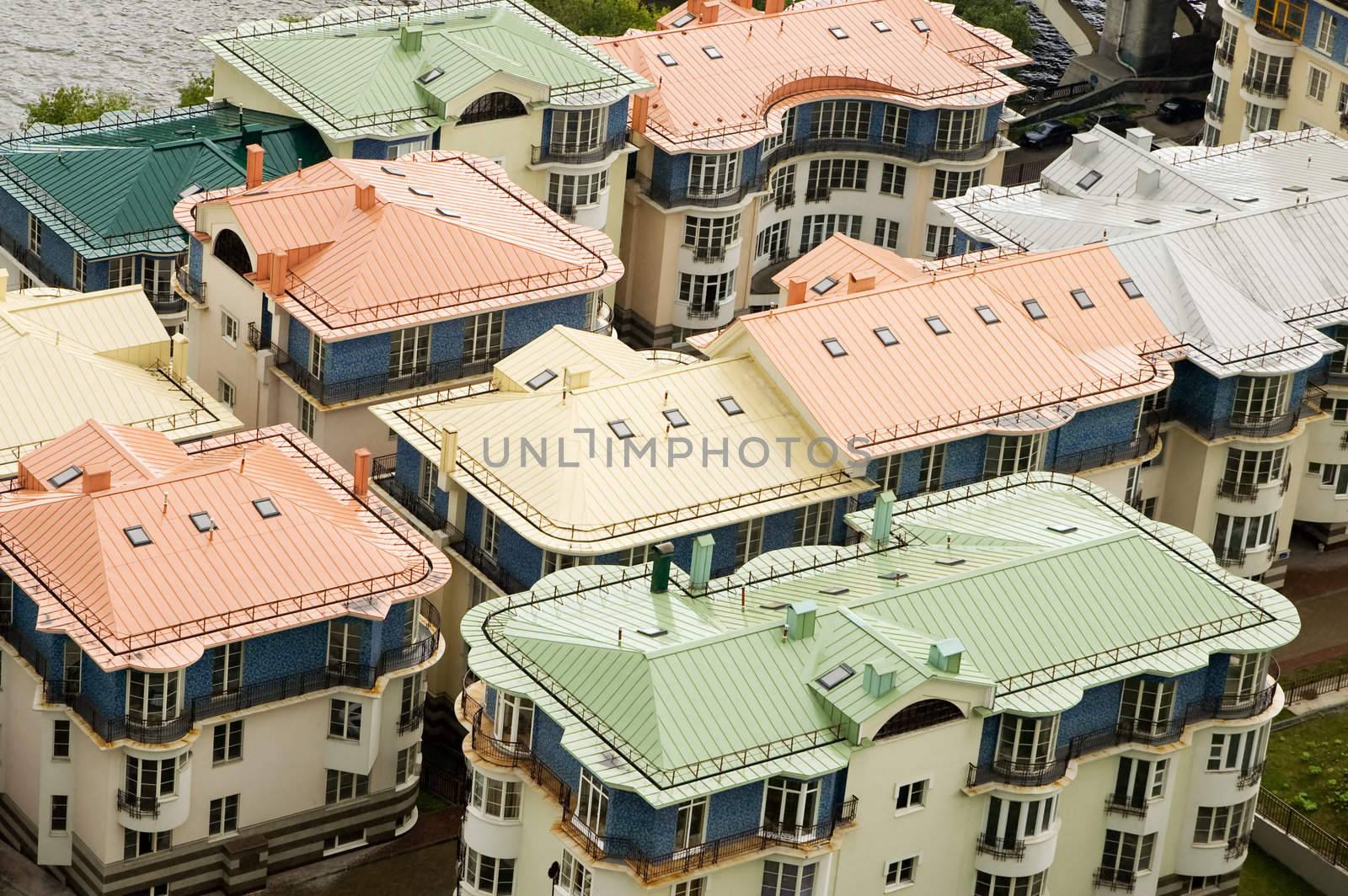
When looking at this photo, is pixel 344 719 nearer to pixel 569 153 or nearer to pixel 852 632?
pixel 852 632

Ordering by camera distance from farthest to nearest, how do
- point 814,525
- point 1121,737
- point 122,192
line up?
point 122,192 < point 814,525 < point 1121,737

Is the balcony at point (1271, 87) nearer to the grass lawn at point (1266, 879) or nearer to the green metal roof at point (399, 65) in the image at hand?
the green metal roof at point (399, 65)

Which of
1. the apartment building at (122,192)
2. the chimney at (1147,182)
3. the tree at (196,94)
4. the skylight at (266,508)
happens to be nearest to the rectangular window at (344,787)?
the skylight at (266,508)

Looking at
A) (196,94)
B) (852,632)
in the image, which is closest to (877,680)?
(852,632)

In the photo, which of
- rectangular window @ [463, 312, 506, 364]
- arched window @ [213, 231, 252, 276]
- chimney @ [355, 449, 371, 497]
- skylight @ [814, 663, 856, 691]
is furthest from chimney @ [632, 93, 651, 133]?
skylight @ [814, 663, 856, 691]

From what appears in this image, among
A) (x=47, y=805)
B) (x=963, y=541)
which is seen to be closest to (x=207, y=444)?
(x=47, y=805)

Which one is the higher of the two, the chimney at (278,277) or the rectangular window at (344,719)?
the chimney at (278,277)

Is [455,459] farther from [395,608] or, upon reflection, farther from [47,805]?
[47,805]
